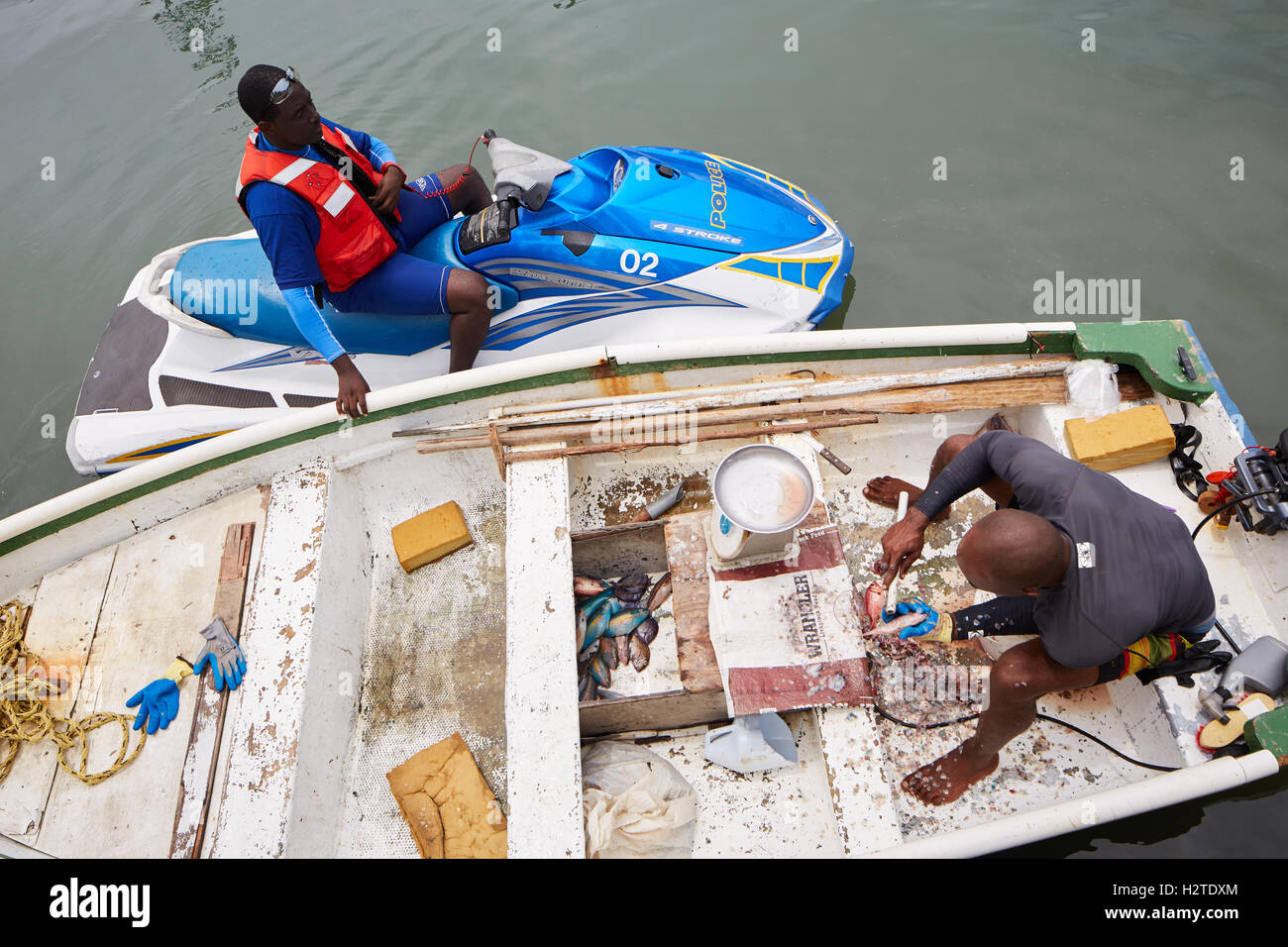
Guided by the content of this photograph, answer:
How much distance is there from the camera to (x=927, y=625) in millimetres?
2863

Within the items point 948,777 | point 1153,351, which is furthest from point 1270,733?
point 1153,351

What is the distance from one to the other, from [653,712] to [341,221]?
2.45 metres

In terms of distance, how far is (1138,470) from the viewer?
316 cm

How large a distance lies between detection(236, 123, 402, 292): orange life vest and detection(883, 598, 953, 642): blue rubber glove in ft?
9.10

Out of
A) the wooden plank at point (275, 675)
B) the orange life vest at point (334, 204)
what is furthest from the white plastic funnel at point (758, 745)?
the orange life vest at point (334, 204)

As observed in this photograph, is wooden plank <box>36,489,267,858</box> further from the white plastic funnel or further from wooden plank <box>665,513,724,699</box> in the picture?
the white plastic funnel

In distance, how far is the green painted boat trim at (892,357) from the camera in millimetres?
3121

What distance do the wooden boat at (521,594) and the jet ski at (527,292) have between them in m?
0.53

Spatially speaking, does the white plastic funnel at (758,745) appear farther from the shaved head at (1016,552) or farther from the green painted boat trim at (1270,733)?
the green painted boat trim at (1270,733)

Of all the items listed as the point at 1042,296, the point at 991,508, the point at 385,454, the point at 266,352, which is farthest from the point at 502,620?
the point at 1042,296

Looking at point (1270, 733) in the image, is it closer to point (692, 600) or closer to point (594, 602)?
point (692, 600)

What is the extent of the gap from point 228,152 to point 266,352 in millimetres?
3602

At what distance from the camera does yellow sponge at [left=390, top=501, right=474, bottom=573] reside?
10.9 feet
